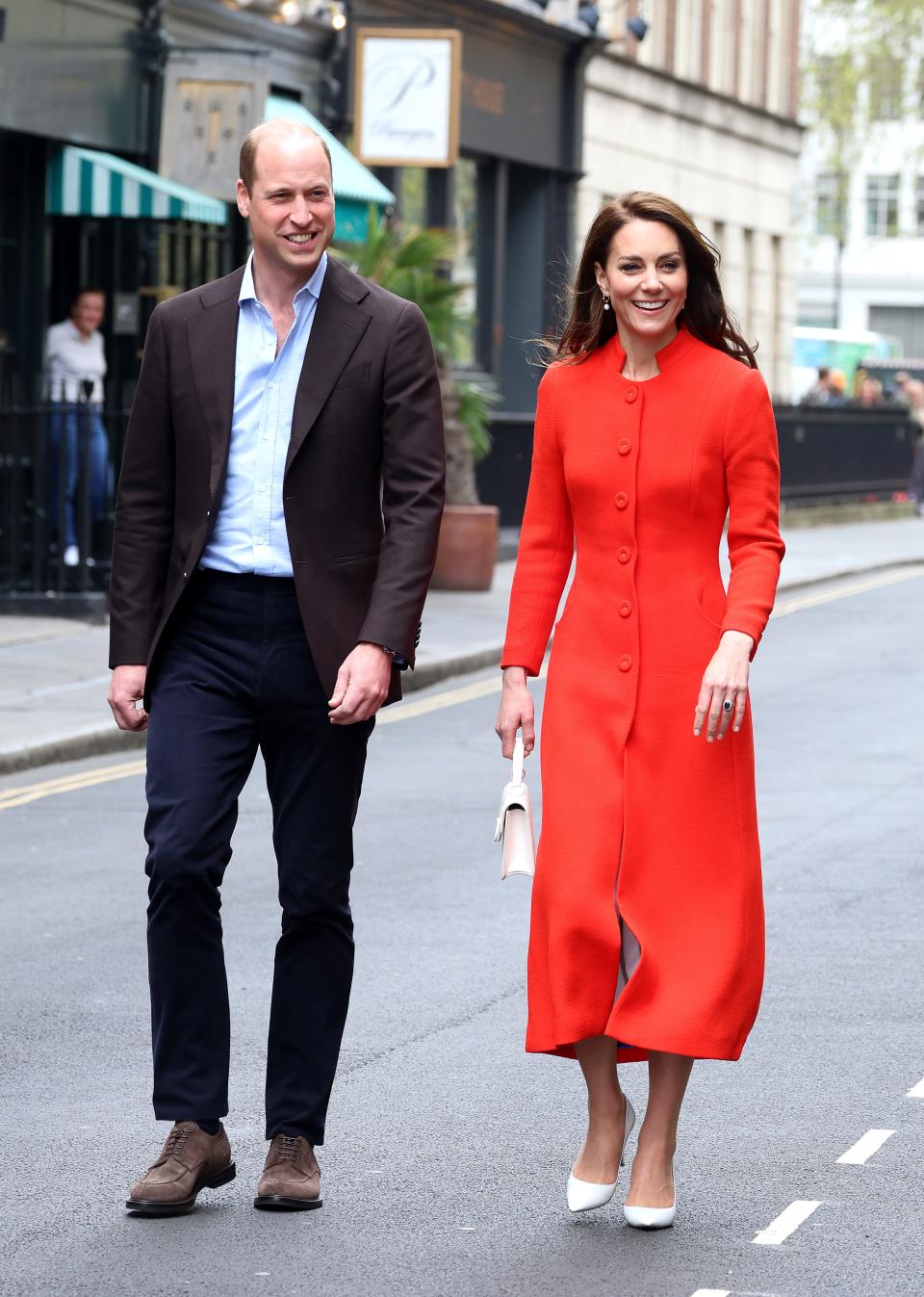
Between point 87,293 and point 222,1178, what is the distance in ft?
43.2

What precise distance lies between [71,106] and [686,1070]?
1464 centimetres

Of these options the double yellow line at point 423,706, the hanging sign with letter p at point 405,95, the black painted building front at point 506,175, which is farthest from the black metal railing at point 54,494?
the black painted building front at point 506,175

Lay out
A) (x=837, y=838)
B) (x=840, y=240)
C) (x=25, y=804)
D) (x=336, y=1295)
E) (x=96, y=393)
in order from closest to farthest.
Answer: (x=336, y=1295)
(x=837, y=838)
(x=25, y=804)
(x=96, y=393)
(x=840, y=240)

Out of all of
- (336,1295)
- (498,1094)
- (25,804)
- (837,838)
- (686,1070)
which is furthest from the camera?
(25,804)

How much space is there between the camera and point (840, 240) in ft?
246

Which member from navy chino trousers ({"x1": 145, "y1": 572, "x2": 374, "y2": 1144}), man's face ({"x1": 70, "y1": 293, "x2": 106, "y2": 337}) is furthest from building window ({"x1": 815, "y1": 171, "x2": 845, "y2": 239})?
navy chino trousers ({"x1": 145, "y1": 572, "x2": 374, "y2": 1144})

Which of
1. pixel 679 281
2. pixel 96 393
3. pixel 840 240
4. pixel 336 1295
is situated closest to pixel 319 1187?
pixel 336 1295

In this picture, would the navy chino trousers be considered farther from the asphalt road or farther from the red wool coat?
the red wool coat

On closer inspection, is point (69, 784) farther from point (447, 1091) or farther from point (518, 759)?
point (518, 759)

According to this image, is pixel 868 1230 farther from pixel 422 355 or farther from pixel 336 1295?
pixel 422 355

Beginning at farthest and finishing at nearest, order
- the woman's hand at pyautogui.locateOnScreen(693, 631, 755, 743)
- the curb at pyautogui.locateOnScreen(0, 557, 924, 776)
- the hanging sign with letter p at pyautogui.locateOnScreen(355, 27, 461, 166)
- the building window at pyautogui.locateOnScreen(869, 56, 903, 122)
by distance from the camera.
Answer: the building window at pyautogui.locateOnScreen(869, 56, 903, 122) < the hanging sign with letter p at pyautogui.locateOnScreen(355, 27, 461, 166) < the curb at pyautogui.locateOnScreen(0, 557, 924, 776) < the woman's hand at pyautogui.locateOnScreen(693, 631, 755, 743)

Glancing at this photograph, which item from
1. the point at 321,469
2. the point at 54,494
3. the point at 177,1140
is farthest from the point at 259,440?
the point at 54,494

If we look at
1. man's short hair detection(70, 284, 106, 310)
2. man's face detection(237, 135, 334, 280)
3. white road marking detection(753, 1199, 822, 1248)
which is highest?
man's short hair detection(70, 284, 106, 310)

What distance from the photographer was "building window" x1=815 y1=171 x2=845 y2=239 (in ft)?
271
